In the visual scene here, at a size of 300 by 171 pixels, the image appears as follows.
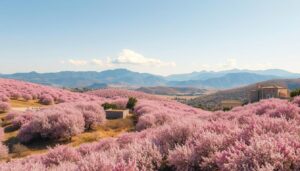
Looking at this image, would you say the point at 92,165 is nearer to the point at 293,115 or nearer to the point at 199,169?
the point at 199,169

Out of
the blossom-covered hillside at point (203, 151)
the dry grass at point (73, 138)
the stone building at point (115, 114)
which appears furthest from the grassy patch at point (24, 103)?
the blossom-covered hillside at point (203, 151)

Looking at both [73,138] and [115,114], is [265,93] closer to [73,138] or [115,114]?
[115,114]

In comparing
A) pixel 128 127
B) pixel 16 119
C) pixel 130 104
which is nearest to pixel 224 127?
pixel 128 127

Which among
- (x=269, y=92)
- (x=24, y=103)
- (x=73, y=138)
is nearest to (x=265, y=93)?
(x=269, y=92)

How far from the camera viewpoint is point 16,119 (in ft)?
66.3

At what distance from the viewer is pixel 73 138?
17328mm

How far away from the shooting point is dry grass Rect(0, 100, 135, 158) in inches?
609

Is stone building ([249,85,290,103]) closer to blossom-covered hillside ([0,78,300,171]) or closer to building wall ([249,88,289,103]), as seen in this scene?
building wall ([249,88,289,103])

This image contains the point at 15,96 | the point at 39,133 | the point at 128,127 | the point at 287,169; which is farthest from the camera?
the point at 15,96

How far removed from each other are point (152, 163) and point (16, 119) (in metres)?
17.5

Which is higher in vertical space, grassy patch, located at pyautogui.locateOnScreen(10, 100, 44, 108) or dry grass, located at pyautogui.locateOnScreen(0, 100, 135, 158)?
grassy patch, located at pyautogui.locateOnScreen(10, 100, 44, 108)

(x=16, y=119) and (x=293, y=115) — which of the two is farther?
(x=16, y=119)

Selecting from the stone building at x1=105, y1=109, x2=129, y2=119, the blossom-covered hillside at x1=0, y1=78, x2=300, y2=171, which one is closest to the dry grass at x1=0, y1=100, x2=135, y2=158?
the stone building at x1=105, y1=109, x2=129, y2=119

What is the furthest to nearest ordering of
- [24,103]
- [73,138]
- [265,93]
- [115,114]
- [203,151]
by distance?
[265,93], [24,103], [115,114], [73,138], [203,151]
